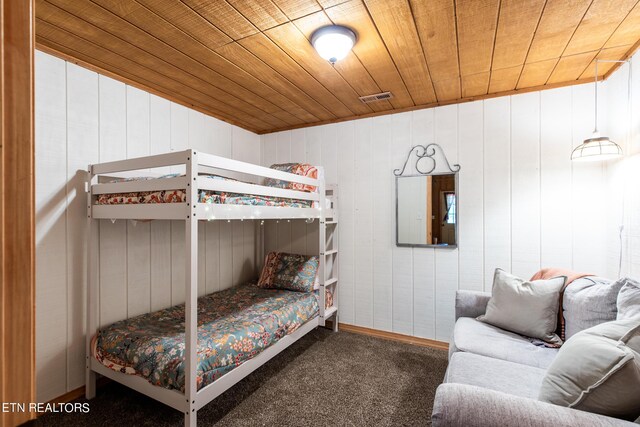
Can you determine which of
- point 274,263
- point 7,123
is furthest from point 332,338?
point 7,123

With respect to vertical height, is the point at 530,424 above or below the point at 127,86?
below

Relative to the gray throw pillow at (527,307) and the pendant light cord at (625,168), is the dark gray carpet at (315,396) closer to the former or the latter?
the gray throw pillow at (527,307)

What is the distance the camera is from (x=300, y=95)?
9.07ft

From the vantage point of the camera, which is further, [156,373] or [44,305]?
[44,305]

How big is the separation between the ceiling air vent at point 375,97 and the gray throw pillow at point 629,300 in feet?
6.79

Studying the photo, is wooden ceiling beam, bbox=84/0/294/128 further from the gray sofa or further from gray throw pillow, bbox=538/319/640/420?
gray throw pillow, bbox=538/319/640/420

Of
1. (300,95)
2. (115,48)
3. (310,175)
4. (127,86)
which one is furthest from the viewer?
(310,175)

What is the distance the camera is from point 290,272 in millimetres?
3201

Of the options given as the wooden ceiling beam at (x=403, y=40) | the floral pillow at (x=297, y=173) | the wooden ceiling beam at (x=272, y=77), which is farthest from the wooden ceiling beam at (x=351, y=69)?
the floral pillow at (x=297, y=173)

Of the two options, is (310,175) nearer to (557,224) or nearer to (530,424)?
(557,224)

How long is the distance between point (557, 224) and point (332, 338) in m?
2.26

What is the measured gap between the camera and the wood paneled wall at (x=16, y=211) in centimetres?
42

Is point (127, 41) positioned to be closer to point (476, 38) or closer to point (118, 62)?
point (118, 62)

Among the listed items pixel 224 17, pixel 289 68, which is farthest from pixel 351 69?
pixel 224 17
